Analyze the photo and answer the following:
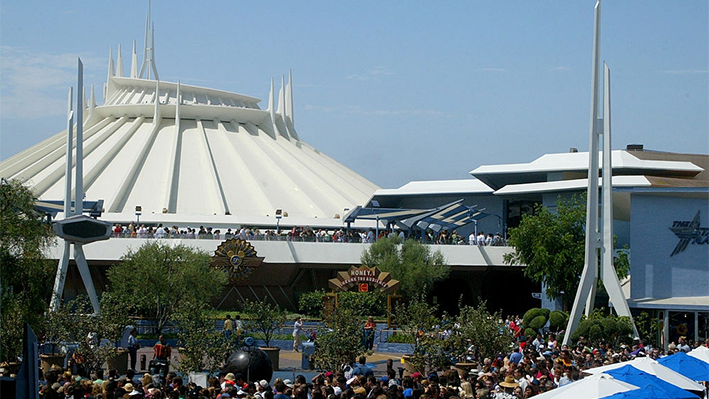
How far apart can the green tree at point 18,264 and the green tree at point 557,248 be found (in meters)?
21.8

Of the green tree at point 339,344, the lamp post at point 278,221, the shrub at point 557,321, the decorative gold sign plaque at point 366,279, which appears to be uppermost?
the lamp post at point 278,221

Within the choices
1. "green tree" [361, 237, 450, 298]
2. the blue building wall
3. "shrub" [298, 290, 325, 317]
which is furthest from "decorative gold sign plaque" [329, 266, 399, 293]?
the blue building wall

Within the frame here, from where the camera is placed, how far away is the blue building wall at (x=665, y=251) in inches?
1261

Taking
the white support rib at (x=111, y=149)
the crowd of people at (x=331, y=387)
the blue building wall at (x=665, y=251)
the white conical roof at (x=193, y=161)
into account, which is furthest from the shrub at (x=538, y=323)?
the white support rib at (x=111, y=149)

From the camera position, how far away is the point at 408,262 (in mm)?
39938

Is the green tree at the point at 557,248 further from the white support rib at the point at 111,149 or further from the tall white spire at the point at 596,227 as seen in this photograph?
the white support rib at the point at 111,149

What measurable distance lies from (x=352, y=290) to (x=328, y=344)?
1885 cm

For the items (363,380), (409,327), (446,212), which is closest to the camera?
(363,380)

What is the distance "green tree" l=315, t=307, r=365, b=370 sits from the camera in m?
19.9

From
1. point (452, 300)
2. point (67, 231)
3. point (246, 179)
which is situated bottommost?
point (452, 300)

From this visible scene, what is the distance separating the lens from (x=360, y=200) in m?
55.5

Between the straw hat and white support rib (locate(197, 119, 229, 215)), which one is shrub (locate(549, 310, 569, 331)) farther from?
white support rib (locate(197, 119, 229, 215))

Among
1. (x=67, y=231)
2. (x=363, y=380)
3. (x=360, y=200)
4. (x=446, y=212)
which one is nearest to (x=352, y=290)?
(x=446, y=212)

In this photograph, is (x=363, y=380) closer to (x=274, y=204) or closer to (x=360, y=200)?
(x=274, y=204)
